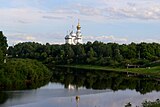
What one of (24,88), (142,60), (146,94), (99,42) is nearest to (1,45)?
(24,88)

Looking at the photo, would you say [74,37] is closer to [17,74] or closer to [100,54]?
[100,54]

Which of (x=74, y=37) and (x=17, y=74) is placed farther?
(x=74, y=37)

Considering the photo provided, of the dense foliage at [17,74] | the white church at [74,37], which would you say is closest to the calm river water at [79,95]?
the dense foliage at [17,74]

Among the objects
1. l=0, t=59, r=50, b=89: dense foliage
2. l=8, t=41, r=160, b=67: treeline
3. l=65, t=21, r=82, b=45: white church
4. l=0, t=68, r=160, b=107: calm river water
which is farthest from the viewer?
l=65, t=21, r=82, b=45: white church

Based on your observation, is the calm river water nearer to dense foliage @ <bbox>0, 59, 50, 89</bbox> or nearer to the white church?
dense foliage @ <bbox>0, 59, 50, 89</bbox>

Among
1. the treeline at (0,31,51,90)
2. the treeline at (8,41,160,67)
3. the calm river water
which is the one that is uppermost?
the treeline at (8,41,160,67)

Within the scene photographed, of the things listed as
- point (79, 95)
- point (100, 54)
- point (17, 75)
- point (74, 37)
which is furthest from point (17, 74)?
point (74, 37)

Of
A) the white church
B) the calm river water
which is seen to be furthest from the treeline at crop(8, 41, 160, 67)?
the calm river water

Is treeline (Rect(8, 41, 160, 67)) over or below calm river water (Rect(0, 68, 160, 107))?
over

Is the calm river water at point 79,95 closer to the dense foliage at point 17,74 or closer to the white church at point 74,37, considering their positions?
the dense foliage at point 17,74

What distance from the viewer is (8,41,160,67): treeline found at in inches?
4449

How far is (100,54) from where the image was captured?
414ft

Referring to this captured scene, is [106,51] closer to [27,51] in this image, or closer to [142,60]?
[142,60]

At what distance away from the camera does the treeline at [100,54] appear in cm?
11300
